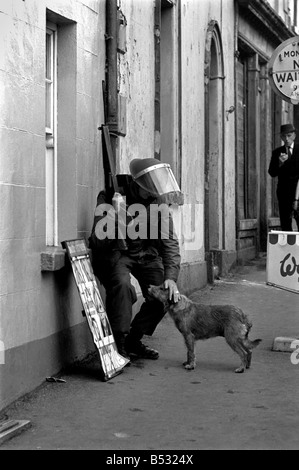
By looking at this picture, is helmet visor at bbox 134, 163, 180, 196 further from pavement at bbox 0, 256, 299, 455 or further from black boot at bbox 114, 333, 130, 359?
pavement at bbox 0, 256, 299, 455

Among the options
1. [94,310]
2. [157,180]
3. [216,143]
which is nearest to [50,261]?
[94,310]

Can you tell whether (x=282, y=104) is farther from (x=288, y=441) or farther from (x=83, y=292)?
(x=288, y=441)

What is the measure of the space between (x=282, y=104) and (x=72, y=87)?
16104mm

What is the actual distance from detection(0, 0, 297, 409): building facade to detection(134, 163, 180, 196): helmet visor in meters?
0.59

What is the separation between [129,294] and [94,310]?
35 cm

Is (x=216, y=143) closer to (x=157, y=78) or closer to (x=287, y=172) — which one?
(x=287, y=172)

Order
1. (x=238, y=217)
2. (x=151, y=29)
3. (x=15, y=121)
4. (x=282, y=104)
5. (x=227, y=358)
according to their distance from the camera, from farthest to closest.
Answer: (x=282, y=104)
(x=238, y=217)
(x=151, y=29)
(x=227, y=358)
(x=15, y=121)

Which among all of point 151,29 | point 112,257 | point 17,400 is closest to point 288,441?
point 17,400

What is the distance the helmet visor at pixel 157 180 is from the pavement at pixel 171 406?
1514 mm

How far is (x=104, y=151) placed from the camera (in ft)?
29.1

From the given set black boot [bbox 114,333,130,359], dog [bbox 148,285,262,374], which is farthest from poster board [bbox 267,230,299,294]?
black boot [bbox 114,333,130,359]

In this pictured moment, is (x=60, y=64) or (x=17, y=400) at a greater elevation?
(x=60, y=64)

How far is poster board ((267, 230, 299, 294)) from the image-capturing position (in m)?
8.86

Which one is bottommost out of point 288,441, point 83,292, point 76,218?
point 288,441
